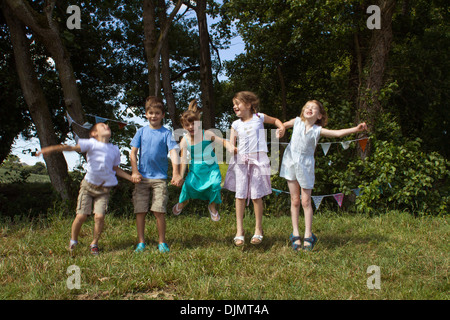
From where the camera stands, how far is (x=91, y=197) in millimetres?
4617

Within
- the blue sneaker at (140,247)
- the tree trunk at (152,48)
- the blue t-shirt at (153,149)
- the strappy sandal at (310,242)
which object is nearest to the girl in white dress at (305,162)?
the strappy sandal at (310,242)

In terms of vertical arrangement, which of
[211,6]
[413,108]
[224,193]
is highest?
[211,6]

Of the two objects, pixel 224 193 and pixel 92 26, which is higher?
pixel 92 26

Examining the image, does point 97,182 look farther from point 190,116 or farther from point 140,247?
point 190,116

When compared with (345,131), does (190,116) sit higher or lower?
higher

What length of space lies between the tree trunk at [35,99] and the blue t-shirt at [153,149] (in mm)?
3374

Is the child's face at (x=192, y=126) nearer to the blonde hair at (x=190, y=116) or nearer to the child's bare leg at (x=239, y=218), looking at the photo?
the blonde hair at (x=190, y=116)

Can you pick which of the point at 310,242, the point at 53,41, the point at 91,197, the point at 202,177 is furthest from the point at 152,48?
the point at 310,242

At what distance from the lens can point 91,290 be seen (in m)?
3.51

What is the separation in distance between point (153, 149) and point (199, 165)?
68 cm
